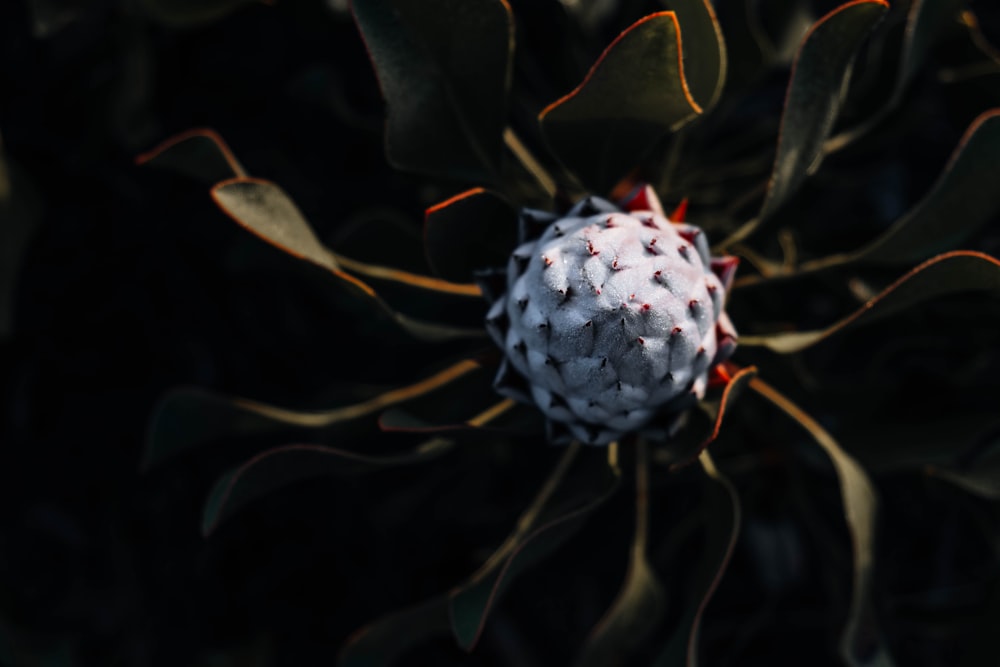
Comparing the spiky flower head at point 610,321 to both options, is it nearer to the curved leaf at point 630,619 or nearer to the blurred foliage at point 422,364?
the blurred foliage at point 422,364

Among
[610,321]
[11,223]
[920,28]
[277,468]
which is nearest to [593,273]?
[610,321]

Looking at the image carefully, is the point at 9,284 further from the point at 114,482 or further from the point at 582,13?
the point at 582,13

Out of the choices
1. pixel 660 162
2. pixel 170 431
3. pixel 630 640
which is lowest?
pixel 630 640

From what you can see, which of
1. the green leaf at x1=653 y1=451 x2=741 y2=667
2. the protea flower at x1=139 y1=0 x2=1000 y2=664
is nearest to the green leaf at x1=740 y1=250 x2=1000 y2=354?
the protea flower at x1=139 y1=0 x2=1000 y2=664

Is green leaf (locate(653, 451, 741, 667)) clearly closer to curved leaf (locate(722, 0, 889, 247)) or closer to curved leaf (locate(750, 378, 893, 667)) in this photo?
curved leaf (locate(750, 378, 893, 667))

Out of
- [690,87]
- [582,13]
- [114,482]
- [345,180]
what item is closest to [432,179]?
[690,87]

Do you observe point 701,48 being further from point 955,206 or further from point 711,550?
point 711,550
